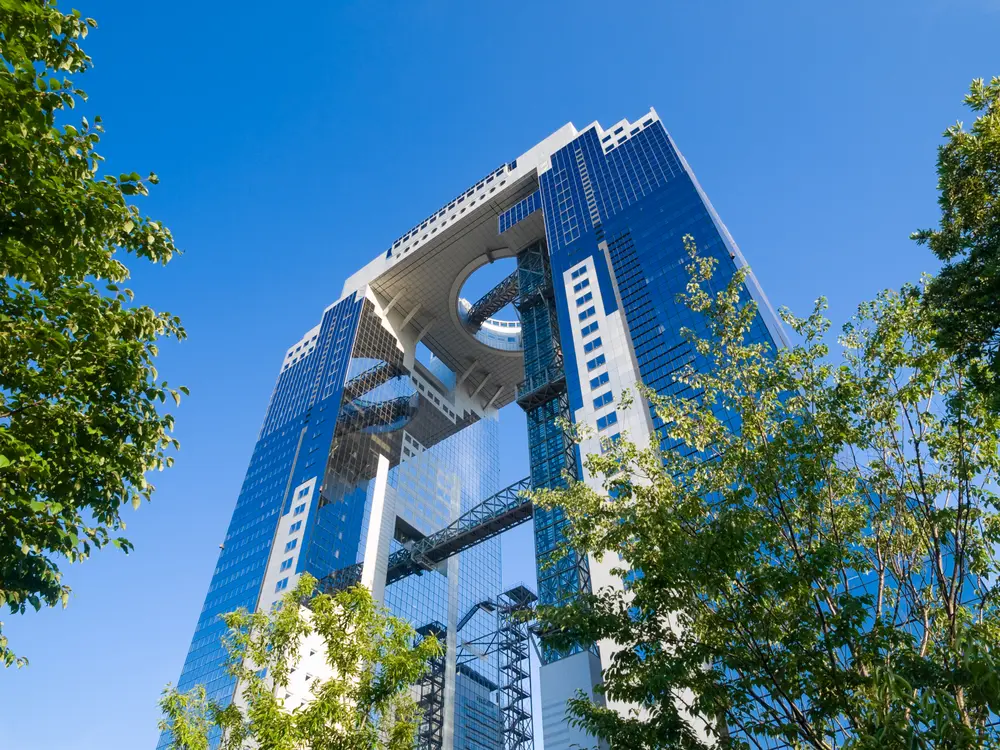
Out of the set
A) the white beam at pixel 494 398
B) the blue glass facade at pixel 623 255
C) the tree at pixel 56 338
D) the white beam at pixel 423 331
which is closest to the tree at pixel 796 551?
the tree at pixel 56 338

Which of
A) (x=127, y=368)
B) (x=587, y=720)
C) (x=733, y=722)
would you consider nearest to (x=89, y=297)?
(x=127, y=368)

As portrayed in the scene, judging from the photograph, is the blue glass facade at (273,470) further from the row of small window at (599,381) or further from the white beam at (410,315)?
the row of small window at (599,381)

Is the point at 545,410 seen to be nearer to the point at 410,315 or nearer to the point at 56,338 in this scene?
the point at 410,315

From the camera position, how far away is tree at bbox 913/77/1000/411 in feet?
41.0

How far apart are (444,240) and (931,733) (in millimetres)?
75741

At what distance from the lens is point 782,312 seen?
1353cm

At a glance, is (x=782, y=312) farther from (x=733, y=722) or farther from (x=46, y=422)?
(x=46, y=422)

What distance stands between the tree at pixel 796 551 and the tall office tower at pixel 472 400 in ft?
87.9

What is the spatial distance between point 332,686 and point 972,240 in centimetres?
1571

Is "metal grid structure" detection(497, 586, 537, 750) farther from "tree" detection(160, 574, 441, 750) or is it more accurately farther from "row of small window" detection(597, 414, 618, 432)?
"tree" detection(160, 574, 441, 750)

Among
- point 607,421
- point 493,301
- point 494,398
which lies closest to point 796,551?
point 607,421

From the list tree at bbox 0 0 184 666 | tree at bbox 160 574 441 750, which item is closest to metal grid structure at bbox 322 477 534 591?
tree at bbox 160 574 441 750

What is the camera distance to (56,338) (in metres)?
9.40

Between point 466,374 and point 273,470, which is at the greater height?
point 466,374
